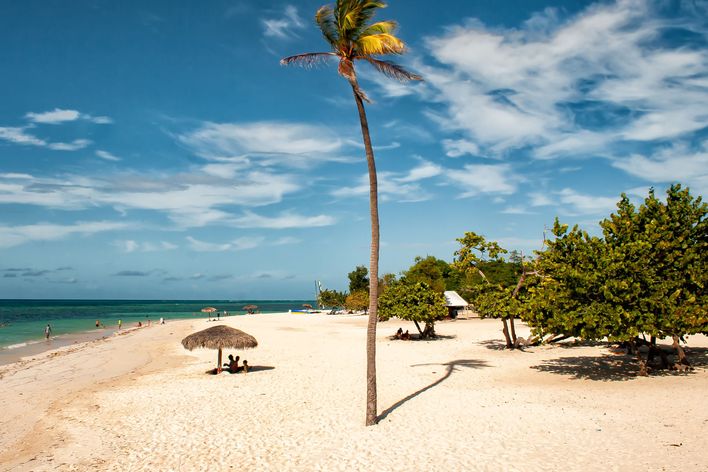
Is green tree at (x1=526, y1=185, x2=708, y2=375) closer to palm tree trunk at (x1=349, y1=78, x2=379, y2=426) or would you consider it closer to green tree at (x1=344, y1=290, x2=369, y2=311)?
palm tree trunk at (x1=349, y1=78, x2=379, y2=426)

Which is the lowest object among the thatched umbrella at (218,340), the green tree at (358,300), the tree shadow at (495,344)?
the tree shadow at (495,344)

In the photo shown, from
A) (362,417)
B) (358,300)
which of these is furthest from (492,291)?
(358,300)

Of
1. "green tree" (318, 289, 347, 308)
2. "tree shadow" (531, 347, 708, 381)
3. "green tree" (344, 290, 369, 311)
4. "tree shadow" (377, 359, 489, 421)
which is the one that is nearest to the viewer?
"tree shadow" (377, 359, 489, 421)

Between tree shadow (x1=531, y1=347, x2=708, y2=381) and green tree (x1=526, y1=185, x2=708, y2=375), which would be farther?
tree shadow (x1=531, y1=347, x2=708, y2=381)

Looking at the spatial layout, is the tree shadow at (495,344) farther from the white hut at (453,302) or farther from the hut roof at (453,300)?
the hut roof at (453,300)

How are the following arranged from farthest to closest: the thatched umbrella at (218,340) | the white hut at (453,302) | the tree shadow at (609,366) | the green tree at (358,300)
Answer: the green tree at (358,300), the white hut at (453,302), the thatched umbrella at (218,340), the tree shadow at (609,366)

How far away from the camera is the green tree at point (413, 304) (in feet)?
104

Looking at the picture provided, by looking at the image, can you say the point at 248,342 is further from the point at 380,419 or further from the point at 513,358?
the point at 513,358

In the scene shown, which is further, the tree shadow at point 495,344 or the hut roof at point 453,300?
the hut roof at point 453,300

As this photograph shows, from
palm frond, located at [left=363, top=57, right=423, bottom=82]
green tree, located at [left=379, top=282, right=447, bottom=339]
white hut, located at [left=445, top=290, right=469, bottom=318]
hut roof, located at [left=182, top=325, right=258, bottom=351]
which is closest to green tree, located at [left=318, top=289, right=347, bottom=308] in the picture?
white hut, located at [left=445, top=290, right=469, bottom=318]

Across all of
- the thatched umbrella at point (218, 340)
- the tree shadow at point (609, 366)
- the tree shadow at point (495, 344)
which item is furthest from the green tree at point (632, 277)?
the thatched umbrella at point (218, 340)

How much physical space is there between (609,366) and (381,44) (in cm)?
1823

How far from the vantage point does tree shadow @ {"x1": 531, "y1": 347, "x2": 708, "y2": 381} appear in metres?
19.0


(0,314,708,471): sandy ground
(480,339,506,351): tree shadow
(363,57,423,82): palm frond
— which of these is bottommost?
(0,314,708,471): sandy ground
